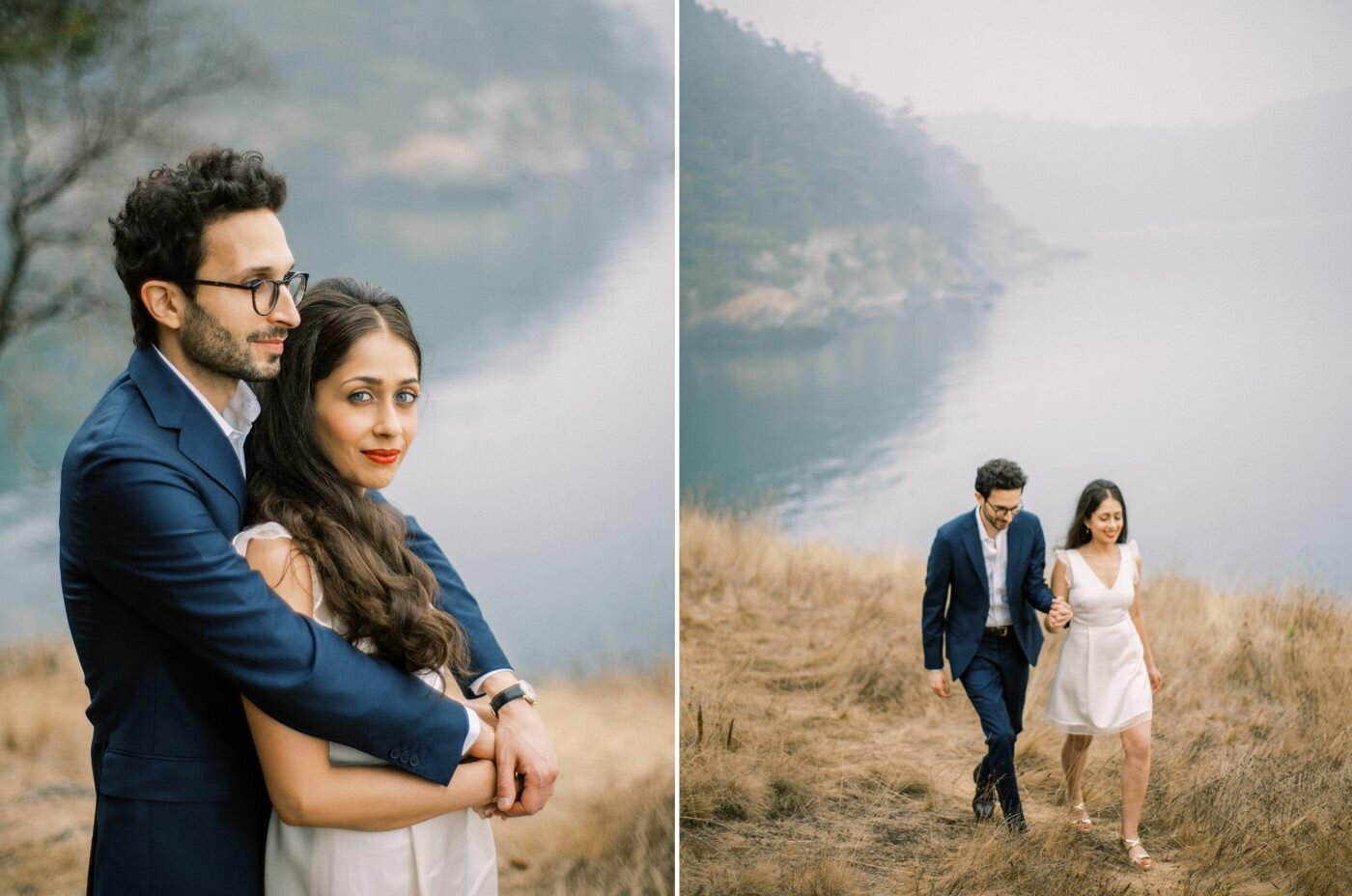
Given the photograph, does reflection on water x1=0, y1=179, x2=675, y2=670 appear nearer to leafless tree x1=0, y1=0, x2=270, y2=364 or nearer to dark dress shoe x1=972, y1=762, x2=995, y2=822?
leafless tree x1=0, y1=0, x2=270, y2=364

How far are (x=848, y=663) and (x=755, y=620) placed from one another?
485 millimetres

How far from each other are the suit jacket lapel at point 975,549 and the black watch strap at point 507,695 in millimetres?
2835

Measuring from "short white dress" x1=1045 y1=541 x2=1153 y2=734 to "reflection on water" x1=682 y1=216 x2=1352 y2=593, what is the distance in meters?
0.58

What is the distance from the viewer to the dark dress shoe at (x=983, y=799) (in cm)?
480

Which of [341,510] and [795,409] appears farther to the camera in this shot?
[795,409]

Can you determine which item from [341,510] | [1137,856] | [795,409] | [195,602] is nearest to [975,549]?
[1137,856]

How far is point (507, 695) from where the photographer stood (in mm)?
2010

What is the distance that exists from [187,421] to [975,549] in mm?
3352

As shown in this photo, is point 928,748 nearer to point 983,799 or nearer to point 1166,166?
point 983,799

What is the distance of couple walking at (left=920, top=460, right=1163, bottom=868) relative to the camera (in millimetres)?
4508

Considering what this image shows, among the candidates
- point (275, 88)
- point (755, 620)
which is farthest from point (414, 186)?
point (755, 620)

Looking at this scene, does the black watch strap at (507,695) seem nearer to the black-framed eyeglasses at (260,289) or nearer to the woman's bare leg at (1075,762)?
the black-framed eyeglasses at (260,289)

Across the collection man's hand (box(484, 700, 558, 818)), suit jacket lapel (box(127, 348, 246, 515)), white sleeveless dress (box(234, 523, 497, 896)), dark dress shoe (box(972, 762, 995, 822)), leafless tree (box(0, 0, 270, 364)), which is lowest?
dark dress shoe (box(972, 762, 995, 822))

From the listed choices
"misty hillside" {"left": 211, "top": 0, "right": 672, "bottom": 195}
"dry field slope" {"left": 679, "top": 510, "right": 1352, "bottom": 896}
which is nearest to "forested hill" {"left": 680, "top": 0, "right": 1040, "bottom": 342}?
"misty hillside" {"left": 211, "top": 0, "right": 672, "bottom": 195}
